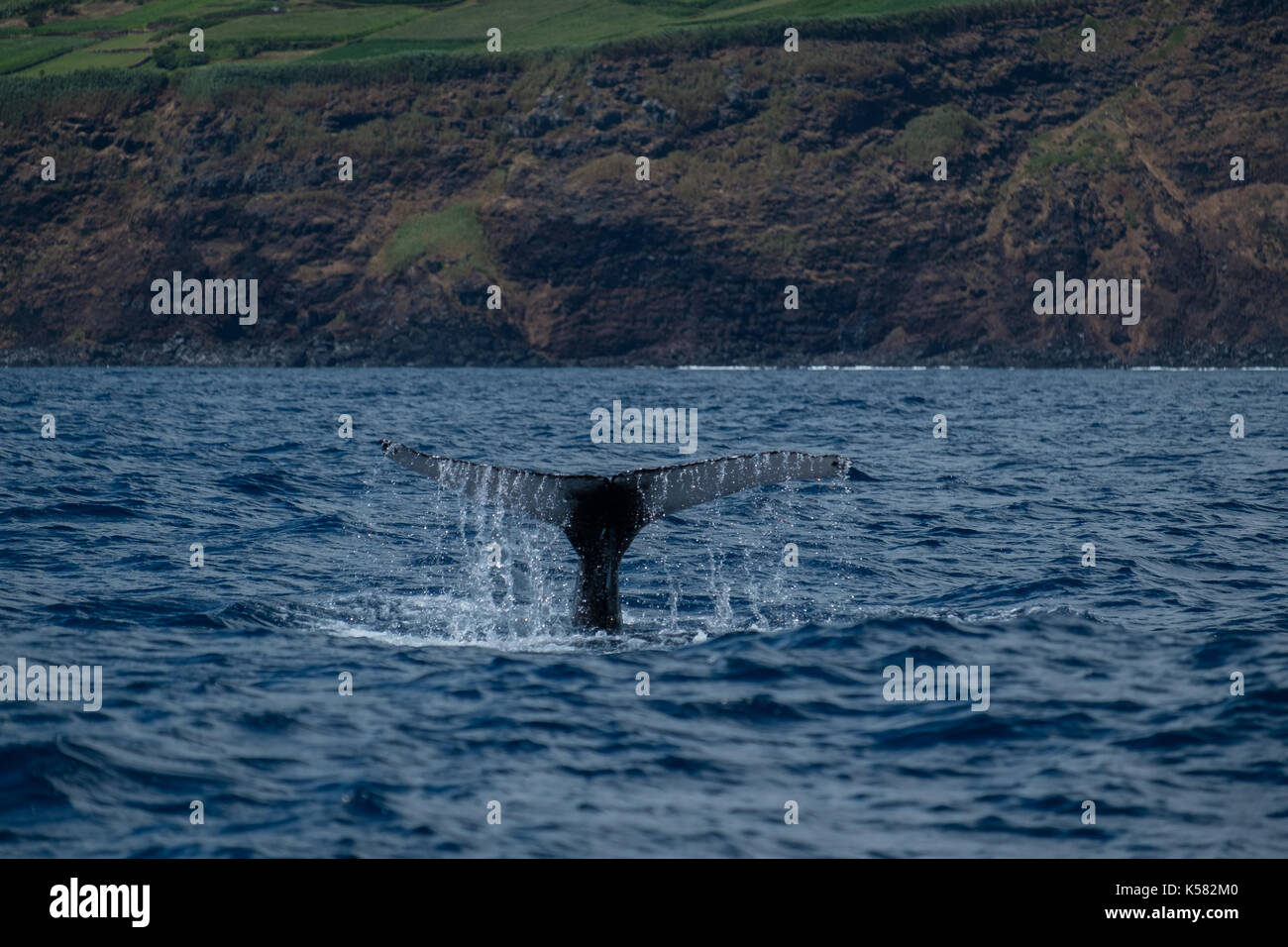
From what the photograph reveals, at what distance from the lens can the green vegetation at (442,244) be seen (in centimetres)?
12188

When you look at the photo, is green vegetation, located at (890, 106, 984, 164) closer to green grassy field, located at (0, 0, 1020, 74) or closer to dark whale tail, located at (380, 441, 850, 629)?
green grassy field, located at (0, 0, 1020, 74)

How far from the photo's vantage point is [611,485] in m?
11.5

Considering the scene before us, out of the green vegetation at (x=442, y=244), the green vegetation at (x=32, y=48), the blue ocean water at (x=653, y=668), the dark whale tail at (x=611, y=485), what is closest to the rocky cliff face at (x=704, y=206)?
the green vegetation at (x=442, y=244)

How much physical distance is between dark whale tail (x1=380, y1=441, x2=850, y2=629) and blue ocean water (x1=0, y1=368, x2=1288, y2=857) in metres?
1.27

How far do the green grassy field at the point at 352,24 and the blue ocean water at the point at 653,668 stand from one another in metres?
121

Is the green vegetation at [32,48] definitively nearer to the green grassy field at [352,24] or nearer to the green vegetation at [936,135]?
the green grassy field at [352,24]

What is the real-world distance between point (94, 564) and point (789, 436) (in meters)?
23.2

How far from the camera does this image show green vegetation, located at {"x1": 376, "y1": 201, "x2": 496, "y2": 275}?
122 metres

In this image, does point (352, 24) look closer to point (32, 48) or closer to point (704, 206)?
point (32, 48)

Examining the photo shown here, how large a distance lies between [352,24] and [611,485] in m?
150

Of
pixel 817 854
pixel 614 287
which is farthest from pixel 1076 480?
pixel 614 287
